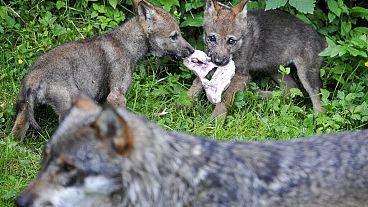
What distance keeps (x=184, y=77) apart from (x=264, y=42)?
2.96 feet

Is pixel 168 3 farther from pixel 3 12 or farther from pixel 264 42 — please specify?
pixel 3 12

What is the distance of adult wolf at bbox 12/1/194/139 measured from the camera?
21.9ft

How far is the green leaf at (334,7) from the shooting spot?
782cm

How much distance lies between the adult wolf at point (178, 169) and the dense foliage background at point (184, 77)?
2574 millimetres

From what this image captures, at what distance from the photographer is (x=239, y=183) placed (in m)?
3.96

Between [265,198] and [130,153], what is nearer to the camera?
[130,153]

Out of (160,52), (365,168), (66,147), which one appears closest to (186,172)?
(66,147)

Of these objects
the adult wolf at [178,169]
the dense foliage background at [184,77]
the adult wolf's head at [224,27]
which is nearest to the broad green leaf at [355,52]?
the dense foliage background at [184,77]

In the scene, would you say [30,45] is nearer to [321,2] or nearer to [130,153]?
[321,2]

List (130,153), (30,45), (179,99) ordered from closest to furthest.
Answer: (130,153) < (179,99) < (30,45)

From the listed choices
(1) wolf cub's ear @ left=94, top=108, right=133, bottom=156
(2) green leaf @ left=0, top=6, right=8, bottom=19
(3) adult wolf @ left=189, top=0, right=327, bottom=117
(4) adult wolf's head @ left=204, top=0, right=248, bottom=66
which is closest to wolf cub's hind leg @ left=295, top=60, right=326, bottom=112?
(3) adult wolf @ left=189, top=0, right=327, bottom=117

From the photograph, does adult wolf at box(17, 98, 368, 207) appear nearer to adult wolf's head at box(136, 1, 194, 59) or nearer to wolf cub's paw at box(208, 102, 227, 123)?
wolf cub's paw at box(208, 102, 227, 123)

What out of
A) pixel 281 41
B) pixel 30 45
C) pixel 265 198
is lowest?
pixel 30 45

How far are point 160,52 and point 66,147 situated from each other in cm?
418
